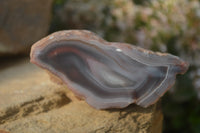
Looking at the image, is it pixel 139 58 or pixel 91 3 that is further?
pixel 91 3

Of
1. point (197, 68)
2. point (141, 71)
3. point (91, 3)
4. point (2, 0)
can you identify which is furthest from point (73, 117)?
point (91, 3)

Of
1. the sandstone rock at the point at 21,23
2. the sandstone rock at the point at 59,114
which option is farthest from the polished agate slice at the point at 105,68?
the sandstone rock at the point at 21,23

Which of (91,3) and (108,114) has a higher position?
(91,3)

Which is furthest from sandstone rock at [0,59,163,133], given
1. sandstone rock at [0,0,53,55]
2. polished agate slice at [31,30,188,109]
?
sandstone rock at [0,0,53,55]

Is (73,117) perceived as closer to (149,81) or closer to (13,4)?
(149,81)

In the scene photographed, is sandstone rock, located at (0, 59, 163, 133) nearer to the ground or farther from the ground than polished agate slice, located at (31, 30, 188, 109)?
nearer to the ground

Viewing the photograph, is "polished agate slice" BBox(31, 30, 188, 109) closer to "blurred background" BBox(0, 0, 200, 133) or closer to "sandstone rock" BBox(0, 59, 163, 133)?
"sandstone rock" BBox(0, 59, 163, 133)
